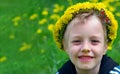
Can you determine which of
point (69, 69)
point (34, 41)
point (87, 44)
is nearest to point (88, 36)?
point (87, 44)

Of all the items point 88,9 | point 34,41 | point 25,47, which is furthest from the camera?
point 34,41

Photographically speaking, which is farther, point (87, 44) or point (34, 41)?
point (34, 41)

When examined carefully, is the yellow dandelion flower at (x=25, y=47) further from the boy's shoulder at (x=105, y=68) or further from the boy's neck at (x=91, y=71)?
the boy's neck at (x=91, y=71)

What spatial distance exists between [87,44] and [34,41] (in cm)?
392

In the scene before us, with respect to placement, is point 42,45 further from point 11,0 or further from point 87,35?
point 11,0

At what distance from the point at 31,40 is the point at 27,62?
2.99 feet

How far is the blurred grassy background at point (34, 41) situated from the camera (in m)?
6.66

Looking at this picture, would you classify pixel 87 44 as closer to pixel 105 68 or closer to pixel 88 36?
pixel 88 36

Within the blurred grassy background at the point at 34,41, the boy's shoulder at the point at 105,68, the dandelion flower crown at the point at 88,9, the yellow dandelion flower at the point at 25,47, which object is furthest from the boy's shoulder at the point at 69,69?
the yellow dandelion flower at the point at 25,47

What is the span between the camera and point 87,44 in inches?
161

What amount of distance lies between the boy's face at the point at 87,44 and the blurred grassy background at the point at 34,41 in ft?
6.79

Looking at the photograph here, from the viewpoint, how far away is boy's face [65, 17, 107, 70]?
4.10 m

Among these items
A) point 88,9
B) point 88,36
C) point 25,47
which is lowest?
point 25,47

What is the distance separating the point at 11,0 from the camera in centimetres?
1412
